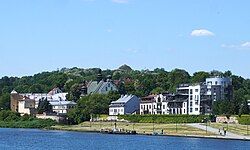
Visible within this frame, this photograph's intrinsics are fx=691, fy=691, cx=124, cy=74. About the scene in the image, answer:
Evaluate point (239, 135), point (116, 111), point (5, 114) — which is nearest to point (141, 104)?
point (116, 111)

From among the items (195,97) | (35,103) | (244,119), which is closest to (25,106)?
(35,103)

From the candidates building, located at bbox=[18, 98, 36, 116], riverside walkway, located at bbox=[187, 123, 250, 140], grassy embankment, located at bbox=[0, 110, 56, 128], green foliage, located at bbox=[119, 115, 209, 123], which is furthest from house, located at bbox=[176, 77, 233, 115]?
building, located at bbox=[18, 98, 36, 116]

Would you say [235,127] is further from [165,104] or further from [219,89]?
[165,104]

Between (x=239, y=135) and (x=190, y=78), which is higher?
(x=190, y=78)

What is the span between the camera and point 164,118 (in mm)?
127625

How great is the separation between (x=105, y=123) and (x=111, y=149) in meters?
61.0

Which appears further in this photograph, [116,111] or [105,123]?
[116,111]

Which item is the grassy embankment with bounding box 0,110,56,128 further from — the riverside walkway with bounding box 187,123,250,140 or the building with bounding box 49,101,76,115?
the riverside walkway with bounding box 187,123,250,140

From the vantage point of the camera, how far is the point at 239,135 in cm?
9662

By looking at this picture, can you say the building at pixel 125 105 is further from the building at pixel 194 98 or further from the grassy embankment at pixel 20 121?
the building at pixel 194 98

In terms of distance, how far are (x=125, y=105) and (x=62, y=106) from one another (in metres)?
24.7

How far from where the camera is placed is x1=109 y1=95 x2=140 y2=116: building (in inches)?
5901

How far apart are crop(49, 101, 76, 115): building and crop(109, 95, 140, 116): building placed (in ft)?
54.2

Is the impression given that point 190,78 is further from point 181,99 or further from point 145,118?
point 145,118
